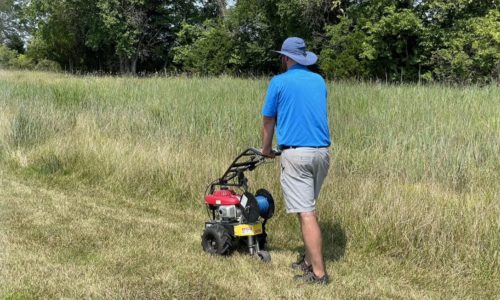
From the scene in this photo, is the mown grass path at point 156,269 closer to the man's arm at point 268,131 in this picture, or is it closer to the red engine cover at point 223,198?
the red engine cover at point 223,198

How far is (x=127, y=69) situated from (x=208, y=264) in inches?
1620

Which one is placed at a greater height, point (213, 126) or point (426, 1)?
point (426, 1)

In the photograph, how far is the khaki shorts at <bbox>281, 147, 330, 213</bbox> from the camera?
4156 millimetres

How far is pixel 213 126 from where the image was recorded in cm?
954

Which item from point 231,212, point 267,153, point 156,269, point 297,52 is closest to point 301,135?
point 267,153

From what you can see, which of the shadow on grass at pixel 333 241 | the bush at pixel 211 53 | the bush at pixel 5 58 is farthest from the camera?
the bush at pixel 211 53

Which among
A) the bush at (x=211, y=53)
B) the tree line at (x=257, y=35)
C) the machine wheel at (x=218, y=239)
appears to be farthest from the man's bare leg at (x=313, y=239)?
the bush at (x=211, y=53)

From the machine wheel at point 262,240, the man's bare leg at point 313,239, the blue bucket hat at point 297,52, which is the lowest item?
the machine wheel at point 262,240

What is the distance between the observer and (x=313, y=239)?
4.28 metres

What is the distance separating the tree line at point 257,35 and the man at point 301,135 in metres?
13.1

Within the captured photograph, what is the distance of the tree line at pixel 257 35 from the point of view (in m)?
23.2

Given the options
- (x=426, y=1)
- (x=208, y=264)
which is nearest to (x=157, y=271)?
(x=208, y=264)

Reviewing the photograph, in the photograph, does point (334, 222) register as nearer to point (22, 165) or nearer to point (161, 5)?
point (22, 165)

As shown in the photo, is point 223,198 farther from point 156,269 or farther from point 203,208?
point 203,208
